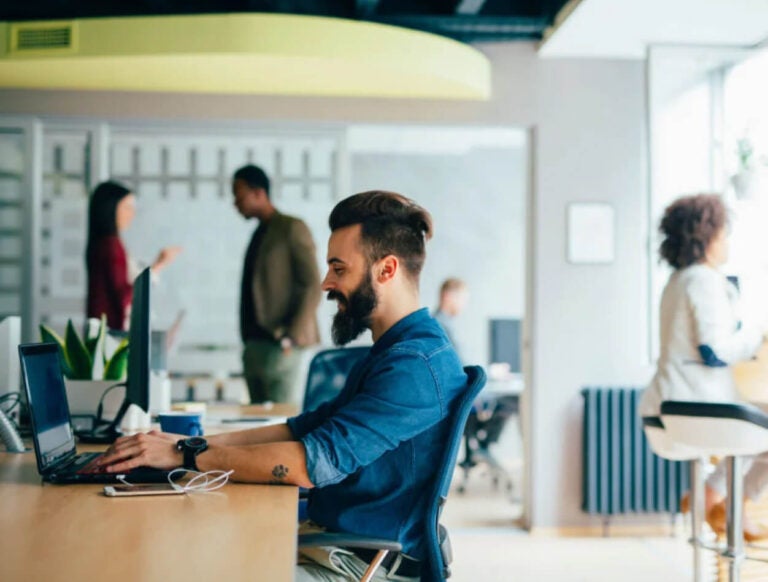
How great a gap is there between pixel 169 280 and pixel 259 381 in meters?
1.23

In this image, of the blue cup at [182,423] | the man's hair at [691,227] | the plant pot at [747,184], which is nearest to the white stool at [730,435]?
the man's hair at [691,227]

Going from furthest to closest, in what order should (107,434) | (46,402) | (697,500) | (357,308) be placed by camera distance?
(697,500), (107,434), (46,402), (357,308)

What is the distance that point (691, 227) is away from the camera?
402 centimetres

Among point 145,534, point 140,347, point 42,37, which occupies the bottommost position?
point 145,534

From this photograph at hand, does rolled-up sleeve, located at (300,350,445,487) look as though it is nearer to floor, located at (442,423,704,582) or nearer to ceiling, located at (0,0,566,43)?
floor, located at (442,423,704,582)

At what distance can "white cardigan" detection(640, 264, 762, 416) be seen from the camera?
3867 millimetres

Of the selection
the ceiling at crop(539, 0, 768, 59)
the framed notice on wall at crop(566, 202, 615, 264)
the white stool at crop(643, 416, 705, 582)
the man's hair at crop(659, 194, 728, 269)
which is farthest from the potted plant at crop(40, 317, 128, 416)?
the framed notice on wall at crop(566, 202, 615, 264)

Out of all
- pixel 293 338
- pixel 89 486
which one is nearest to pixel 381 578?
pixel 89 486

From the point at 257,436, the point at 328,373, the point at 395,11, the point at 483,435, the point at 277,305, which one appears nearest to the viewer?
the point at 257,436

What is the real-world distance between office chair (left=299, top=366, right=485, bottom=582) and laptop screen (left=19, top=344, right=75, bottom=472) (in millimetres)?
674

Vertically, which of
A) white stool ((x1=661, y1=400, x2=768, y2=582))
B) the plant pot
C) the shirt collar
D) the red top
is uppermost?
the plant pot

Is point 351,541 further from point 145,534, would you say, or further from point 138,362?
point 138,362

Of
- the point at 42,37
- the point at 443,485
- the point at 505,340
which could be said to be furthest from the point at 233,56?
the point at 505,340

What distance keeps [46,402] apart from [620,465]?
155 inches
